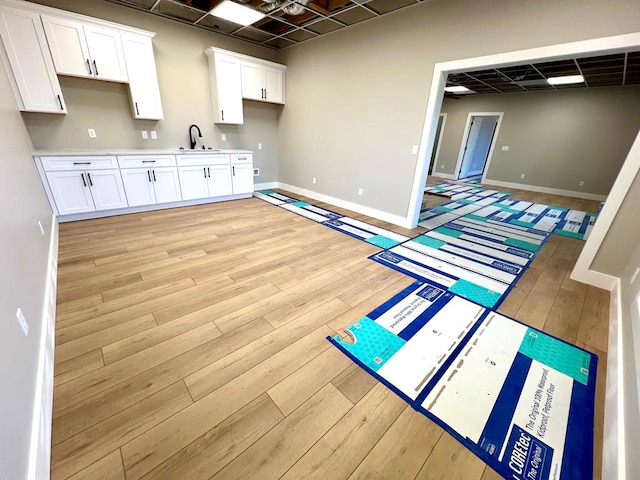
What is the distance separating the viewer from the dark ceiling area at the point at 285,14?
11.1 feet

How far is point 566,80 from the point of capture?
18.4ft

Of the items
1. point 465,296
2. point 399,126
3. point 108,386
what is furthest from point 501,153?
point 108,386

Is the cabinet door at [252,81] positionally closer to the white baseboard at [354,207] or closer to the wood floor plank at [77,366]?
the white baseboard at [354,207]

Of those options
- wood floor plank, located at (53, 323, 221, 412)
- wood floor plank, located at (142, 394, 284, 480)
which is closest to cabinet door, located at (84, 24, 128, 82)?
wood floor plank, located at (53, 323, 221, 412)

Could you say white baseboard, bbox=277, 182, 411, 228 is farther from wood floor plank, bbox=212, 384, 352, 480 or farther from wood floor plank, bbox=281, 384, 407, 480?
wood floor plank, bbox=212, 384, 352, 480

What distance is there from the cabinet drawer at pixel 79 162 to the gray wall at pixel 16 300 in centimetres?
102

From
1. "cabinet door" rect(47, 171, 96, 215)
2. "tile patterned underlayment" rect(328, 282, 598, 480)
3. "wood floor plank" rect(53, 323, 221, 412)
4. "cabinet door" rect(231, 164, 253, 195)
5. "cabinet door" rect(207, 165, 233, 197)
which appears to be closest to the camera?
"tile patterned underlayment" rect(328, 282, 598, 480)

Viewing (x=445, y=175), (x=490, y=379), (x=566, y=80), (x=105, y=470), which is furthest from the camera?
(x=445, y=175)

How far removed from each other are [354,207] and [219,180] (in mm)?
2539

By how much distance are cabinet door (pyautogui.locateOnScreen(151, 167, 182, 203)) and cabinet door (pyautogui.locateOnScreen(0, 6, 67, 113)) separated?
4.30ft

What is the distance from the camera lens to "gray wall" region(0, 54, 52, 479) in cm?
88

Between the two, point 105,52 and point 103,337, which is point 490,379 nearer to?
point 103,337

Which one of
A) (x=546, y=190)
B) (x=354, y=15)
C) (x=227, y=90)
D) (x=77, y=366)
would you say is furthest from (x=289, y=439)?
(x=546, y=190)

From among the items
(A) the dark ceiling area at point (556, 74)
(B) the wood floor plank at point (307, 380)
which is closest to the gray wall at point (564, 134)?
(A) the dark ceiling area at point (556, 74)
